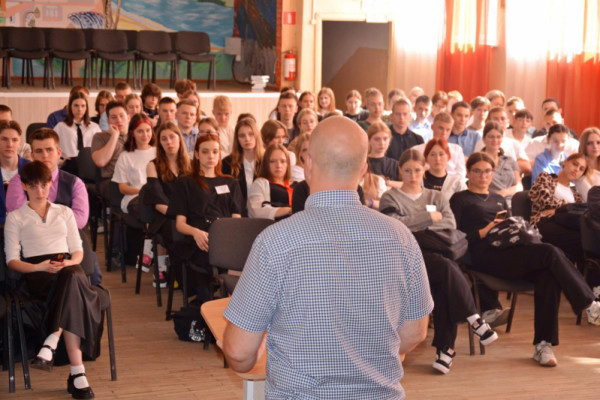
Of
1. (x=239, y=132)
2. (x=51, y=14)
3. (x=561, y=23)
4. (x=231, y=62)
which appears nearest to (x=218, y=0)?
(x=231, y=62)

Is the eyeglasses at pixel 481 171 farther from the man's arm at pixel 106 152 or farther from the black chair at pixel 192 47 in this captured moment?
the black chair at pixel 192 47

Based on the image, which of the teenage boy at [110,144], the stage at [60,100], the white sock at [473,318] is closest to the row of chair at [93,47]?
the stage at [60,100]

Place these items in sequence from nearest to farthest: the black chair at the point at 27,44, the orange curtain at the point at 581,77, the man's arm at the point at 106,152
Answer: the man's arm at the point at 106,152 → the orange curtain at the point at 581,77 → the black chair at the point at 27,44

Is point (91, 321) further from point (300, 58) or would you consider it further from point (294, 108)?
point (300, 58)

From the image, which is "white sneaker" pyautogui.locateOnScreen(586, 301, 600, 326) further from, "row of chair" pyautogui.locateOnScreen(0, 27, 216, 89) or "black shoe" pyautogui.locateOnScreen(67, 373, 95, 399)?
"row of chair" pyautogui.locateOnScreen(0, 27, 216, 89)

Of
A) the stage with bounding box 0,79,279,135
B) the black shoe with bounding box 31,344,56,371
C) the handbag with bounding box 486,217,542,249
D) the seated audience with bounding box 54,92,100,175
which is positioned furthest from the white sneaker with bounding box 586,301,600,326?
the stage with bounding box 0,79,279,135

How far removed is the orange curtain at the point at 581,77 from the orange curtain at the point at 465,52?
1.44 m

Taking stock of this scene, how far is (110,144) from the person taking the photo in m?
7.12

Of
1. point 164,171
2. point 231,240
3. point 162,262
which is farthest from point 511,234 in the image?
point 162,262

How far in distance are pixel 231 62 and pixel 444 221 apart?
1123cm

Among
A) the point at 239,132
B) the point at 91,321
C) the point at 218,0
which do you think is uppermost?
the point at 218,0

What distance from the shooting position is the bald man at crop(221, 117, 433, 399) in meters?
2.01

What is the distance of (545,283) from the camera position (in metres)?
5.14

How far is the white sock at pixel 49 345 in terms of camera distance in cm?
427
